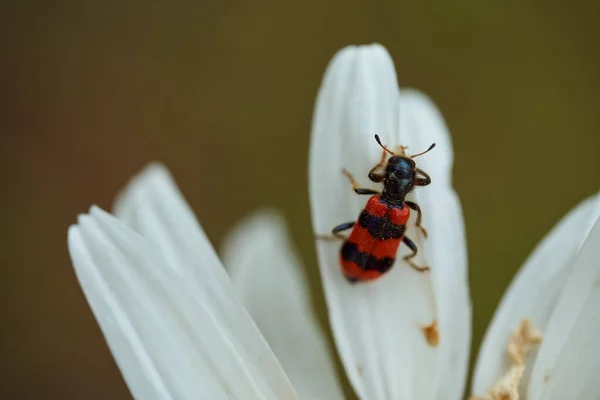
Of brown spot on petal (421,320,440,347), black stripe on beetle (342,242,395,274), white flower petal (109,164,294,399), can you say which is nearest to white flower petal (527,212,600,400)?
brown spot on petal (421,320,440,347)

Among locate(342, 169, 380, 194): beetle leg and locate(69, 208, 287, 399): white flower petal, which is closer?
locate(69, 208, 287, 399): white flower petal

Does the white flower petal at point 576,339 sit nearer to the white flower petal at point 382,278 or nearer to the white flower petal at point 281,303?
the white flower petal at point 382,278

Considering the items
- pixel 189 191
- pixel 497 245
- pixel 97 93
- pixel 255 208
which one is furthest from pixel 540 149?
pixel 97 93

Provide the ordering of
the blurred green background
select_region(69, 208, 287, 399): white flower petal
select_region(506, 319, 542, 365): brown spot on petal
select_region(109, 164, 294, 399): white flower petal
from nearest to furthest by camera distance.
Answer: select_region(69, 208, 287, 399): white flower petal
select_region(109, 164, 294, 399): white flower petal
select_region(506, 319, 542, 365): brown spot on petal
the blurred green background

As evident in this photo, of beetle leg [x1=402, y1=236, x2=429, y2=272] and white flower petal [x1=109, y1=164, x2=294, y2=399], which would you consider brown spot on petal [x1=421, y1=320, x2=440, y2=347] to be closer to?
beetle leg [x1=402, y1=236, x2=429, y2=272]

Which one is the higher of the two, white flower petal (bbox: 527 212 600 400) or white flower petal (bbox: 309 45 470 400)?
white flower petal (bbox: 309 45 470 400)

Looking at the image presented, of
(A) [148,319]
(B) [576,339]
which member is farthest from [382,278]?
(A) [148,319]

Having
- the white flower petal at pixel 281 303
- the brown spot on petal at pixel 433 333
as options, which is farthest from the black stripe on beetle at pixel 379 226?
the white flower petal at pixel 281 303

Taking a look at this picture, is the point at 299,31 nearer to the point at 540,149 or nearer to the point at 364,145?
the point at 540,149
